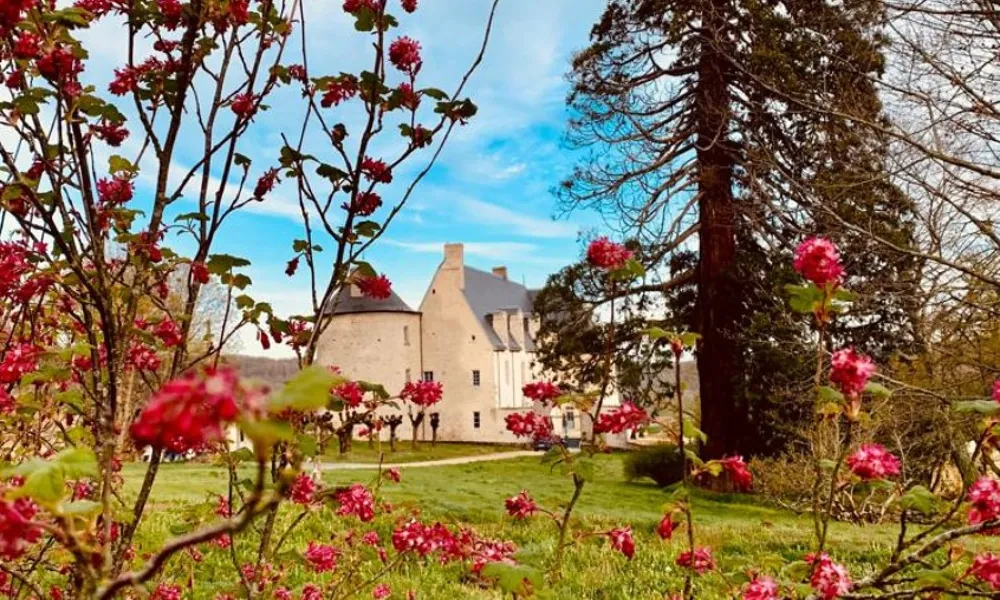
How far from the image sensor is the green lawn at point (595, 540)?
554 centimetres

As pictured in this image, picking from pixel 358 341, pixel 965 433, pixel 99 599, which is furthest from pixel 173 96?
pixel 358 341

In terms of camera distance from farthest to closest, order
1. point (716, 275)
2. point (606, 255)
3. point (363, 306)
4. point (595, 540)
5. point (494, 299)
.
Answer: point (494, 299) < point (363, 306) < point (716, 275) < point (595, 540) < point (606, 255)

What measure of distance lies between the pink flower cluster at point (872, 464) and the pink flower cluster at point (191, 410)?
1.74 meters

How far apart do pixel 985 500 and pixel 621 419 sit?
1002 millimetres

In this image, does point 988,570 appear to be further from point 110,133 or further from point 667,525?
point 110,133

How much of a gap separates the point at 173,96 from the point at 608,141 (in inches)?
546

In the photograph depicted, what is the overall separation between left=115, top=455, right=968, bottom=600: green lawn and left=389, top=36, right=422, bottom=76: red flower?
1673mm

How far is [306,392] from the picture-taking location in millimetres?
779

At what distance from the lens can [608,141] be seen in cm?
1580

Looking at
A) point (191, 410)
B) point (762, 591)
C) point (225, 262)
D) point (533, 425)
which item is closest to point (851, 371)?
point (762, 591)

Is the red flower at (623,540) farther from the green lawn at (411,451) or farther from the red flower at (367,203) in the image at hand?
the green lawn at (411,451)

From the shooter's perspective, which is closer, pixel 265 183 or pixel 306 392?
pixel 306 392

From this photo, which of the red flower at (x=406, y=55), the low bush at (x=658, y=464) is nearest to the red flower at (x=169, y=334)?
the red flower at (x=406, y=55)

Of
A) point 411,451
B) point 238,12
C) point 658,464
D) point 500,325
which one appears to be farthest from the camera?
point 500,325
